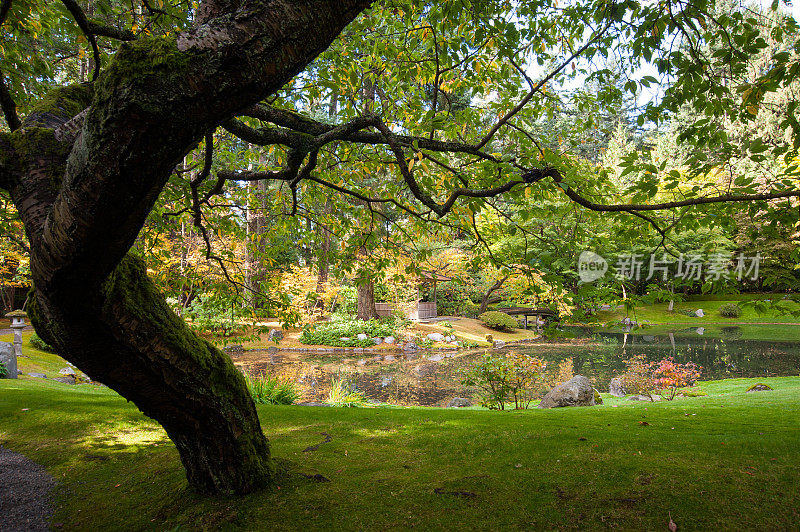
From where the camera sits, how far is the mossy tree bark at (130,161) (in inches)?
49.8

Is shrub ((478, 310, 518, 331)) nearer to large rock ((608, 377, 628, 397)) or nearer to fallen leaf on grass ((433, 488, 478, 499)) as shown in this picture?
large rock ((608, 377, 628, 397))

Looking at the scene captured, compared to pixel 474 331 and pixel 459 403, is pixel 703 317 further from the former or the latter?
pixel 459 403

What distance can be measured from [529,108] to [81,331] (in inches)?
172

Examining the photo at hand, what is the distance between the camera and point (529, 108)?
446cm

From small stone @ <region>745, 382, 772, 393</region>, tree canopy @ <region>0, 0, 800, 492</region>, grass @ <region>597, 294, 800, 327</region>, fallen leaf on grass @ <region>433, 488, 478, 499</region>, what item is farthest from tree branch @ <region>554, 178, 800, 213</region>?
grass @ <region>597, 294, 800, 327</region>

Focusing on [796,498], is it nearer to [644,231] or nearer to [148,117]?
[644,231]

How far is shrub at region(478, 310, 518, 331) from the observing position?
20172mm

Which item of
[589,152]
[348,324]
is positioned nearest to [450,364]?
[348,324]

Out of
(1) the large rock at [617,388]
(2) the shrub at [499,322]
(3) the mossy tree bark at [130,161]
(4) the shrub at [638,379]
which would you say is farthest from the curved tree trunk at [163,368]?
(2) the shrub at [499,322]

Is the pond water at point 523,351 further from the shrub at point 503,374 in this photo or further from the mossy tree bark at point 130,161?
the mossy tree bark at point 130,161

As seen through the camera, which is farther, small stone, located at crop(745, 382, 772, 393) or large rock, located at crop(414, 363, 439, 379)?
large rock, located at crop(414, 363, 439, 379)

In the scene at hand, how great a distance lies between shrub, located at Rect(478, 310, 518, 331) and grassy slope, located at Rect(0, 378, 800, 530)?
51.1 ft

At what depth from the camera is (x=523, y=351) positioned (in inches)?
606

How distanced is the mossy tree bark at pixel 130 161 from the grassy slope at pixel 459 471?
3.43ft
